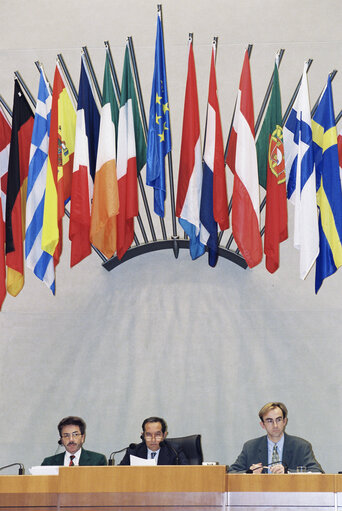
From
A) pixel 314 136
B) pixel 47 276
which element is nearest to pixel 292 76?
pixel 314 136

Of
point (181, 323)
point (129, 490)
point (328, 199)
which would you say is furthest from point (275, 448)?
point (129, 490)

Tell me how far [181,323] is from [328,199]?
2.17 m

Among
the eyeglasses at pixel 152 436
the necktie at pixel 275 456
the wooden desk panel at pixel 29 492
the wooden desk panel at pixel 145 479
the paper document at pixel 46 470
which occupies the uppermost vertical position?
the eyeglasses at pixel 152 436

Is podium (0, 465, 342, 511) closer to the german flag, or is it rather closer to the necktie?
the necktie

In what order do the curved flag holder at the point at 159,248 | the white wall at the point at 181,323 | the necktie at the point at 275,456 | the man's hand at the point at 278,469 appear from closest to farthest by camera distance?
the man's hand at the point at 278,469 → the necktie at the point at 275,456 → the white wall at the point at 181,323 → the curved flag holder at the point at 159,248

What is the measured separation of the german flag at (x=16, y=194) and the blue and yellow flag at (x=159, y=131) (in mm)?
1180

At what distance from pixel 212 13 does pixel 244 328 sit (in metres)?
3.57

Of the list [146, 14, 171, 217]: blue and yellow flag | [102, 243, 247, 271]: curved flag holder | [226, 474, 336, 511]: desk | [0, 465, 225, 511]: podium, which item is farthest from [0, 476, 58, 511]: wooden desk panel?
[102, 243, 247, 271]: curved flag holder

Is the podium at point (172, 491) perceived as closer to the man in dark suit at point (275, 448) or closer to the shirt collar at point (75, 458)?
the man in dark suit at point (275, 448)

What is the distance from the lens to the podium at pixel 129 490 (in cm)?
438

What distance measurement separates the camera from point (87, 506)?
4.38 m

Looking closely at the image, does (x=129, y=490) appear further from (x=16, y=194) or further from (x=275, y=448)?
(x=16, y=194)

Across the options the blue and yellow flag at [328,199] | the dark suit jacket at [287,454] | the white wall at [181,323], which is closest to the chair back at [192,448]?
the dark suit jacket at [287,454]

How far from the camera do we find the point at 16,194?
22.3 ft
